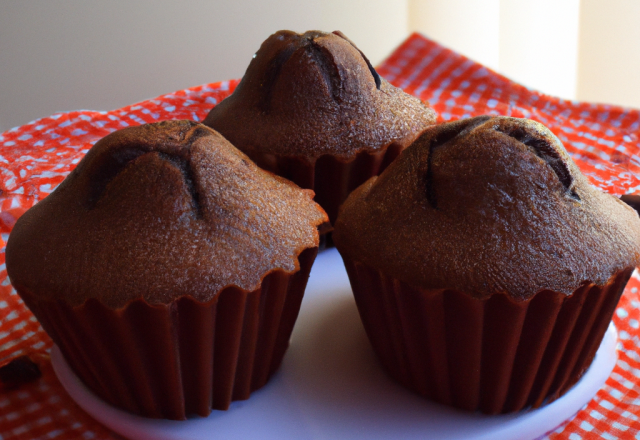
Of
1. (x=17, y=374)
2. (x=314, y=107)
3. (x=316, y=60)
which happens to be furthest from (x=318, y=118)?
(x=17, y=374)

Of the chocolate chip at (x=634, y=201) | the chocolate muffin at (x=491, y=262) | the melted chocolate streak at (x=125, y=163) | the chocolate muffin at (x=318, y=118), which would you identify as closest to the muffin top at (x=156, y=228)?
the melted chocolate streak at (x=125, y=163)

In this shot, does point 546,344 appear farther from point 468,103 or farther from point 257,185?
point 468,103

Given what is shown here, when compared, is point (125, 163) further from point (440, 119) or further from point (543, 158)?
point (440, 119)

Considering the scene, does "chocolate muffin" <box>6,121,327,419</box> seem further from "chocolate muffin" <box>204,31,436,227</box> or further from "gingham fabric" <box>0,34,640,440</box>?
"chocolate muffin" <box>204,31,436,227</box>

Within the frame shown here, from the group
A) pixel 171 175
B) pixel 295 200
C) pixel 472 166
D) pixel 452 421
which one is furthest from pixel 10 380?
pixel 472 166

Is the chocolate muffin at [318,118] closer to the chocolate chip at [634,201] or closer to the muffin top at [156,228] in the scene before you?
the muffin top at [156,228]
